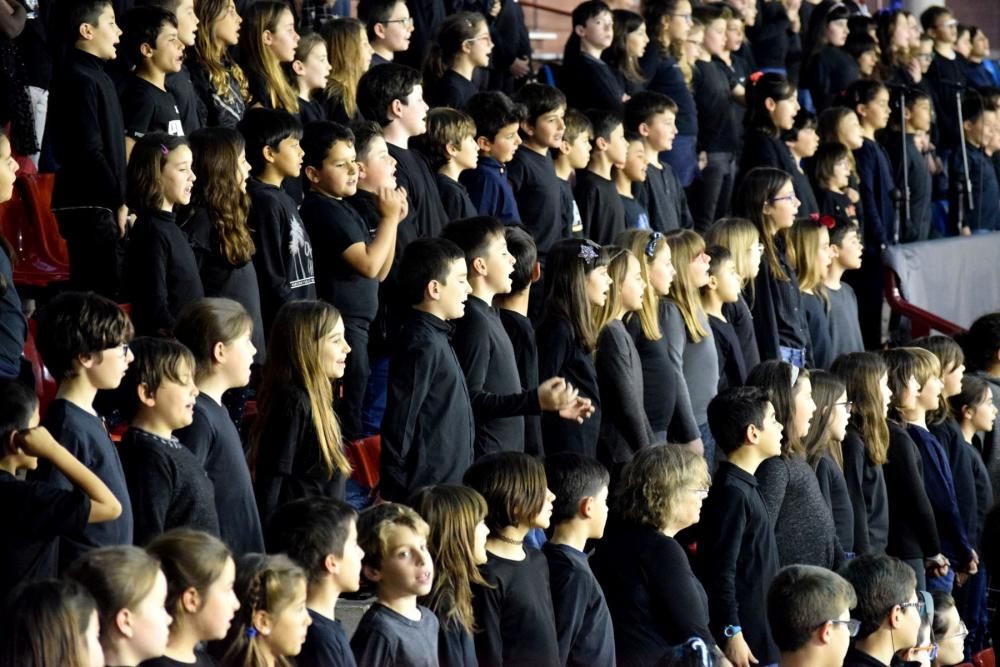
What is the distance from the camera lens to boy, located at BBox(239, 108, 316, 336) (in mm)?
6438

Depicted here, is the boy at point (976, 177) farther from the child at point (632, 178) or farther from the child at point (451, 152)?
the child at point (451, 152)

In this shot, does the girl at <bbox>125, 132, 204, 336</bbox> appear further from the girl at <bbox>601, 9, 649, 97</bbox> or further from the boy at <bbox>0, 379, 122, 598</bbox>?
the girl at <bbox>601, 9, 649, 97</bbox>

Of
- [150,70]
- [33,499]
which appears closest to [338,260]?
[150,70]

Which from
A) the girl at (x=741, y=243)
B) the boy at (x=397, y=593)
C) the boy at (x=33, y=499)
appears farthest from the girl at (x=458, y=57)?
the boy at (x=33, y=499)

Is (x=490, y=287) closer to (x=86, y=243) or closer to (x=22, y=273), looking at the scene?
(x=86, y=243)

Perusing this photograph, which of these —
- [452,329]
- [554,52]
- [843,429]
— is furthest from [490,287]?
[554,52]

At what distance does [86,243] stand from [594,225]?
2.72 meters

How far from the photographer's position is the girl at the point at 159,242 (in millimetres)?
5957

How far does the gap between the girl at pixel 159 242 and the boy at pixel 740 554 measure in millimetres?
1870

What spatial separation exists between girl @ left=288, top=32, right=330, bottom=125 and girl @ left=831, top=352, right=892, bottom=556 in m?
2.77

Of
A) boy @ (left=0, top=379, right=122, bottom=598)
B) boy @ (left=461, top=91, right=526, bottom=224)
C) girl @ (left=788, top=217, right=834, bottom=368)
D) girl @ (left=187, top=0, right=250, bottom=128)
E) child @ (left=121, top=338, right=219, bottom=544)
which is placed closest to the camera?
boy @ (left=0, top=379, right=122, bottom=598)

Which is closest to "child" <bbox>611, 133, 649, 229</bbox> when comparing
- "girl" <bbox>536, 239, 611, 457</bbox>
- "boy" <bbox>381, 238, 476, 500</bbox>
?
"girl" <bbox>536, 239, 611, 457</bbox>

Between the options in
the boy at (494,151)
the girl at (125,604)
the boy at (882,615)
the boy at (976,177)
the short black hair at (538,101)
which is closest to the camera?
the girl at (125,604)

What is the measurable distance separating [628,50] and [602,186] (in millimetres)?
2392
